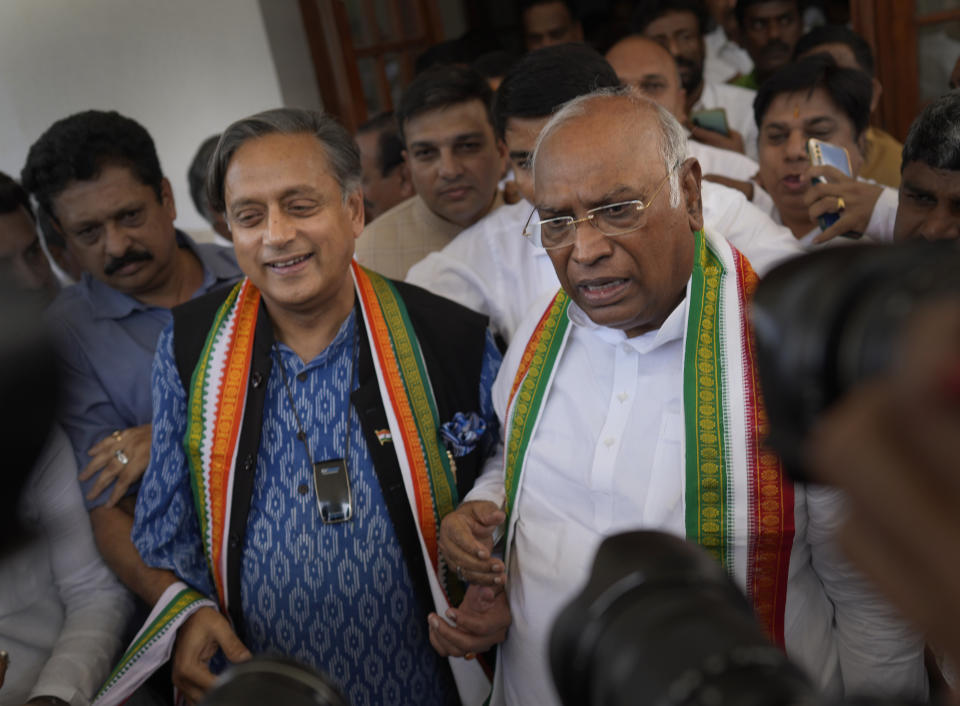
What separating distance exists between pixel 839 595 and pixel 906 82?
3770 millimetres

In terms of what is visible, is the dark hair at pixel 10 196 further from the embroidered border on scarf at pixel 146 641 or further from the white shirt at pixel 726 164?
the white shirt at pixel 726 164

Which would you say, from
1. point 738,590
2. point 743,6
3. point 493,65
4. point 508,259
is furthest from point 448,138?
point 738,590

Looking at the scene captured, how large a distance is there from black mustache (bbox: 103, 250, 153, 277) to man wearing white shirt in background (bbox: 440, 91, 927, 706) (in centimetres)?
131

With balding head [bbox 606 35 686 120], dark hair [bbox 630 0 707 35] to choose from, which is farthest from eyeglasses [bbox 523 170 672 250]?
dark hair [bbox 630 0 707 35]

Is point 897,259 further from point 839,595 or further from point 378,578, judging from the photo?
point 378,578

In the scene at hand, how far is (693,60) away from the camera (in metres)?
4.55

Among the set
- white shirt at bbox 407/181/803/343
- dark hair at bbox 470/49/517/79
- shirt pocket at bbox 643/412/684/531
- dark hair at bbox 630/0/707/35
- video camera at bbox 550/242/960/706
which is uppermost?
dark hair at bbox 630/0/707/35

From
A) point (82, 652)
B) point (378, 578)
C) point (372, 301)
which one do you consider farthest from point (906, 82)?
point (82, 652)

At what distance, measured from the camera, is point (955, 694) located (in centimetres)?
62

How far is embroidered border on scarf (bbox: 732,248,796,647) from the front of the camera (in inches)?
65.4

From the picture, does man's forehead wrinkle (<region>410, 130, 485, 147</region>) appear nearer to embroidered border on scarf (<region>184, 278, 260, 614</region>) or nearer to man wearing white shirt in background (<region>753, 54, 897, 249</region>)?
man wearing white shirt in background (<region>753, 54, 897, 249</region>)

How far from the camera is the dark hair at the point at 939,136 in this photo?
1.97 m

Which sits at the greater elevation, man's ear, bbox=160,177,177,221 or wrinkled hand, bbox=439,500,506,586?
man's ear, bbox=160,177,177,221

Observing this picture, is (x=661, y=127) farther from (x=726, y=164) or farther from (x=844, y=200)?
(x=726, y=164)
